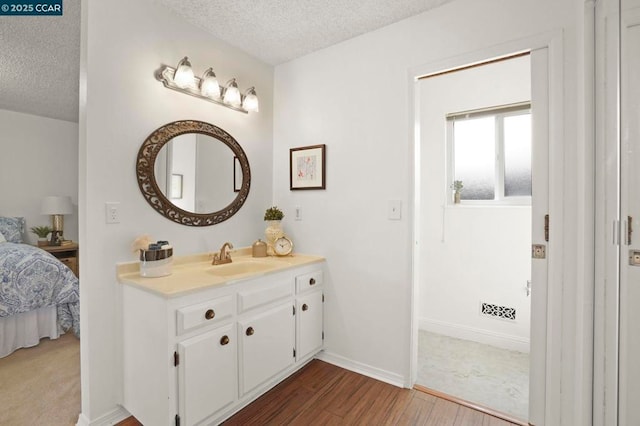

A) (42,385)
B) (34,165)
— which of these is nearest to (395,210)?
(42,385)

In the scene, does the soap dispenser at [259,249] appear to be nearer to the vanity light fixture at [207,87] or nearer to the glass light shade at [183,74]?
the vanity light fixture at [207,87]

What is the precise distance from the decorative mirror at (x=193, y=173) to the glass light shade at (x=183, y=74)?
0.24 m

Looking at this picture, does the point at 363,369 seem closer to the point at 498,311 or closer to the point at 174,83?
the point at 498,311

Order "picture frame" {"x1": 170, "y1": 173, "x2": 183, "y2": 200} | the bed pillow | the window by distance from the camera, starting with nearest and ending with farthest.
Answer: "picture frame" {"x1": 170, "y1": 173, "x2": 183, "y2": 200} → the window → the bed pillow

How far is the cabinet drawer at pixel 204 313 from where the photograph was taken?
143cm

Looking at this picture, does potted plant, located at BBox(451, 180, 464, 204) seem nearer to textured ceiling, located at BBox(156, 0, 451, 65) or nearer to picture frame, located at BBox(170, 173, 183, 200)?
textured ceiling, located at BBox(156, 0, 451, 65)

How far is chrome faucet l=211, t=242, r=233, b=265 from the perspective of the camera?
210cm

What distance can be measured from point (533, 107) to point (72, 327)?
416 cm

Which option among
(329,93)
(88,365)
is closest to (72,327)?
(88,365)

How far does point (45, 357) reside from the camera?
2.46m

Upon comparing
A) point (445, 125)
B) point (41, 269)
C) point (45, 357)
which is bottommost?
point (45, 357)

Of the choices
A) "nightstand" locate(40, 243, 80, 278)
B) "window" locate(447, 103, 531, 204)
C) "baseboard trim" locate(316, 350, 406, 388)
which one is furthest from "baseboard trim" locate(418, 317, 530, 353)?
"nightstand" locate(40, 243, 80, 278)

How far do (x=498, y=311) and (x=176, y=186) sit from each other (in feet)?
9.08

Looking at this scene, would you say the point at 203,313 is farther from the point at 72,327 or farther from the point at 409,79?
the point at 72,327
